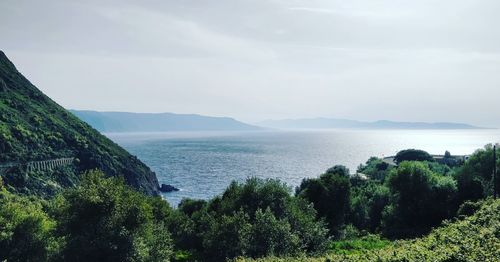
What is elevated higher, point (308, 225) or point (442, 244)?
point (442, 244)

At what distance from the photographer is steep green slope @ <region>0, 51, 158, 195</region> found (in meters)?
98.1

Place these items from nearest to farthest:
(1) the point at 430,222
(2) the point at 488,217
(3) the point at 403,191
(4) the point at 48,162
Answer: (2) the point at 488,217
(1) the point at 430,222
(3) the point at 403,191
(4) the point at 48,162

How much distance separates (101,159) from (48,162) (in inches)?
833

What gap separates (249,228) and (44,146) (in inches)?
4083

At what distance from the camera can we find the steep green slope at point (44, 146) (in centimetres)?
9806

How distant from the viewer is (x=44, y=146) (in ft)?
377

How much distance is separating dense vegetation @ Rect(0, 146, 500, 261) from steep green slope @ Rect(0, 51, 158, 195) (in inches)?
2474

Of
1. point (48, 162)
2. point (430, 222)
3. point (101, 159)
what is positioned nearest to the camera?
point (430, 222)

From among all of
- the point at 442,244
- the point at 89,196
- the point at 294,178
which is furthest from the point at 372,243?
the point at 294,178

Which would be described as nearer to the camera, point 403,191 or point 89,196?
point 89,196

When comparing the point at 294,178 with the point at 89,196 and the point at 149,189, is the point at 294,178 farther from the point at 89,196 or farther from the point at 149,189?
the point at 89,196

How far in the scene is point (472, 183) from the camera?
49656mm

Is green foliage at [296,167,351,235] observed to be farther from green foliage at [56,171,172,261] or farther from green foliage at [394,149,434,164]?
green foliage at [394,149,434,164]

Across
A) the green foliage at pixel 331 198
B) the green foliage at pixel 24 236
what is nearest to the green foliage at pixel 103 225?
the green foliage at pixel 24 236
